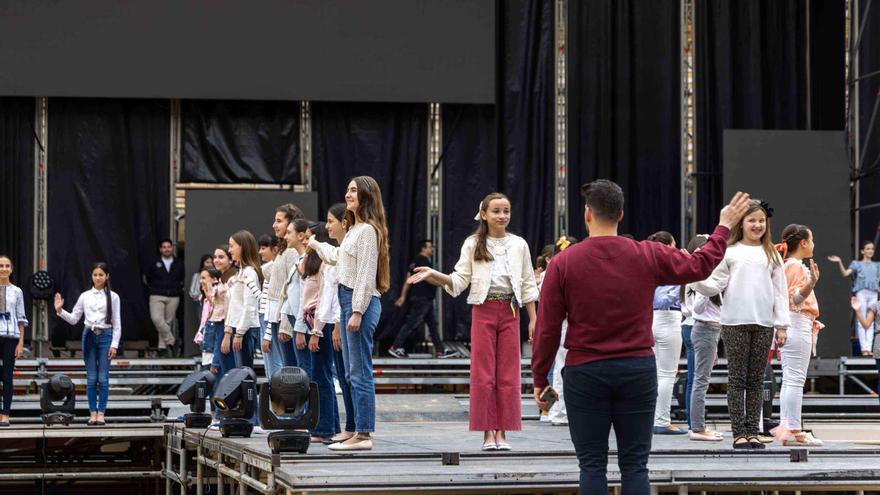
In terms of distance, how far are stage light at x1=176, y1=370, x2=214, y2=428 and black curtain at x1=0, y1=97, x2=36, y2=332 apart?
29.7ft

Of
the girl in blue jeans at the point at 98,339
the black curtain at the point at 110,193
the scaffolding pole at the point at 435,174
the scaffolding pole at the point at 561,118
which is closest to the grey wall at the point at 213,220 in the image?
the black curtain at the point at 110,193

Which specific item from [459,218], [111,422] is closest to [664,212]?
[459,218]

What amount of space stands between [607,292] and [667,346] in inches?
170

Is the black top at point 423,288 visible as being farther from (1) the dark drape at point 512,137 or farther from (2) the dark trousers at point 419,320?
(1) the dark drape at point 512,137

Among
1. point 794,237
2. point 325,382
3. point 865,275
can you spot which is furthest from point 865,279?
point 325,382

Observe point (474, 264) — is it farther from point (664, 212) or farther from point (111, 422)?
point (664, 212)

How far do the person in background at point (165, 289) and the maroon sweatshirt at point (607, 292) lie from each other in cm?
1286

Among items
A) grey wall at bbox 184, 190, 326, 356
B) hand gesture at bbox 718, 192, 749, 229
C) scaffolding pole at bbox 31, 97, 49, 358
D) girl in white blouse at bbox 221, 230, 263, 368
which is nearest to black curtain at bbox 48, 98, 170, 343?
scaffolding pole at bbox 31, 97, 49, 358

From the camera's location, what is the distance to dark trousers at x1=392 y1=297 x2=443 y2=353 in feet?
56.1

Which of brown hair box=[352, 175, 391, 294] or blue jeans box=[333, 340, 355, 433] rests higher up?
brown hair box=[352, 175, 391, 294]

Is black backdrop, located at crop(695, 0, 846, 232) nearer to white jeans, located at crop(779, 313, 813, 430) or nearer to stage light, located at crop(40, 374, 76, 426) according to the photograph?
stage light, located at crop(40, 374, 76, 426)

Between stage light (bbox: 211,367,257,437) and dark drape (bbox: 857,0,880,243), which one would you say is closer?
stage light (bbox: 211,367,257,437)

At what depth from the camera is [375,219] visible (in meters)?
7.43

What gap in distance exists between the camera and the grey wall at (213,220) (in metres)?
17.3
